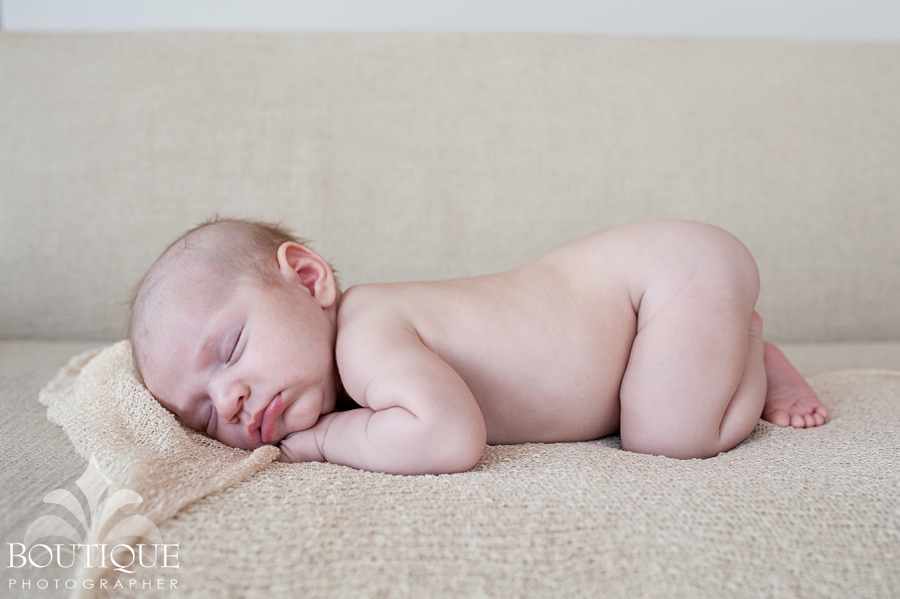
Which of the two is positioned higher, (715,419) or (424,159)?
(424,159)

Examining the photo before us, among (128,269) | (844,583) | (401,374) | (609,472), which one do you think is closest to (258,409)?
(401,374)

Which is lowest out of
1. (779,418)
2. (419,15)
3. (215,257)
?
(779,418)

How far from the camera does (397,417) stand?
0.80 meters

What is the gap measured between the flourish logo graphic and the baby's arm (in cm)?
27

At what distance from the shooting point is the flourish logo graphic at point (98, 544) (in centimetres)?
55

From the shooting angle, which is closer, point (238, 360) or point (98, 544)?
point (98, 544)

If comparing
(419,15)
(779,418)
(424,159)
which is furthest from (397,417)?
(419,15)

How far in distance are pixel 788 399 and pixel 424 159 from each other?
1042 mm

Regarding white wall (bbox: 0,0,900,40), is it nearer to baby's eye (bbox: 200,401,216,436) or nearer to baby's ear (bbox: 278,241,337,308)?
baby's ear (bbox: 278,241,337,308)

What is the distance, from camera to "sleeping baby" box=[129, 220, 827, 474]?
891 mm

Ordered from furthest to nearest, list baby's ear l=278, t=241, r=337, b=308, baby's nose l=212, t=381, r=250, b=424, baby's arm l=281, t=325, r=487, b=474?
baby's ear l=278, t=241, r=337, b=308
baby's nose l=212, t=381, r=250, b=424
baby's arm l=281, t=325, r=487, b=474

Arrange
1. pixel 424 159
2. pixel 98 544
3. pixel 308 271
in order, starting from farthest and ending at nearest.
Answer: pixel 424 159, pixel 308 271, pixel 98 544

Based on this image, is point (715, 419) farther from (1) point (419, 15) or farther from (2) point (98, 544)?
(1) point (419, 15)

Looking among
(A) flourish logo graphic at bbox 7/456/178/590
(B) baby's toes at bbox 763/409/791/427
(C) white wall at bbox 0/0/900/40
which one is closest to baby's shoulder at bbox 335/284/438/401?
(A) flourish logo graphic at bbox 7/456/178/590
